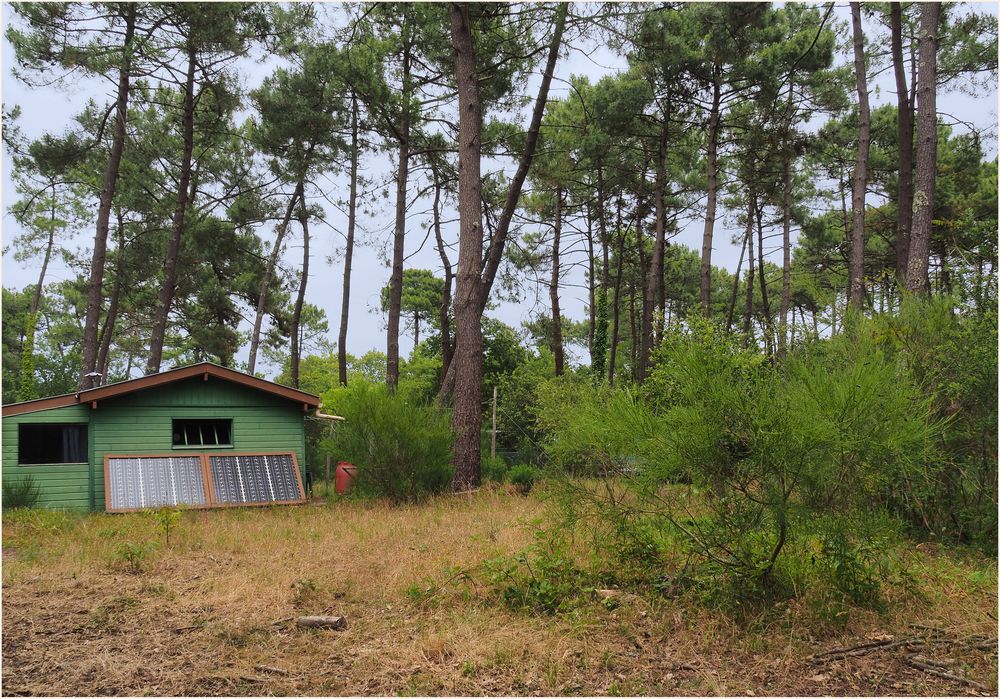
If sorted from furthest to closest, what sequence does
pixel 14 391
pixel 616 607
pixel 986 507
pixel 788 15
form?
pixel 14 391 < pixel 788 15 < pixel 986 507 < pixel 616 607

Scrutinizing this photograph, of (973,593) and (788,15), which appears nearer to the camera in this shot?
(973,593)

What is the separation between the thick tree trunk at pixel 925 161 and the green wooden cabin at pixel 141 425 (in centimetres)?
988

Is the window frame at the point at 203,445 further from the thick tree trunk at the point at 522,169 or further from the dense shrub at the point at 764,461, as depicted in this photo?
the dense shrub at the point at 764,461

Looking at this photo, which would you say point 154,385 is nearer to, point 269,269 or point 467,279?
point 467,279

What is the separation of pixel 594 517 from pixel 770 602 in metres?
1.28

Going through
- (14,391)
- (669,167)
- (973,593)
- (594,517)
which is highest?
(669,167)

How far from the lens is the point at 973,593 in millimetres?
4863

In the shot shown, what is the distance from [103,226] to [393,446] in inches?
351

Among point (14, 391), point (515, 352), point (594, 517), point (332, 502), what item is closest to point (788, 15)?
point (515, 352)

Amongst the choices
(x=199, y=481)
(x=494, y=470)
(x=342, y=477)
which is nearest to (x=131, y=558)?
(x=199, y=481)

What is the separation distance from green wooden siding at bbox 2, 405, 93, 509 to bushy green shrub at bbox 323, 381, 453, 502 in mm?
4204

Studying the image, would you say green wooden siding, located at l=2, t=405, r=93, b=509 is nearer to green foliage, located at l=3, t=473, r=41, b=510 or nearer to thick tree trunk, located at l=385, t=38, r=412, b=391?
green foliage, located at l=3, t=473, r=41, b=510

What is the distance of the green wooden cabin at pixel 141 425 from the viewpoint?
1100 cm

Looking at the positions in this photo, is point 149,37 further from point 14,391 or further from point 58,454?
point 14,391
